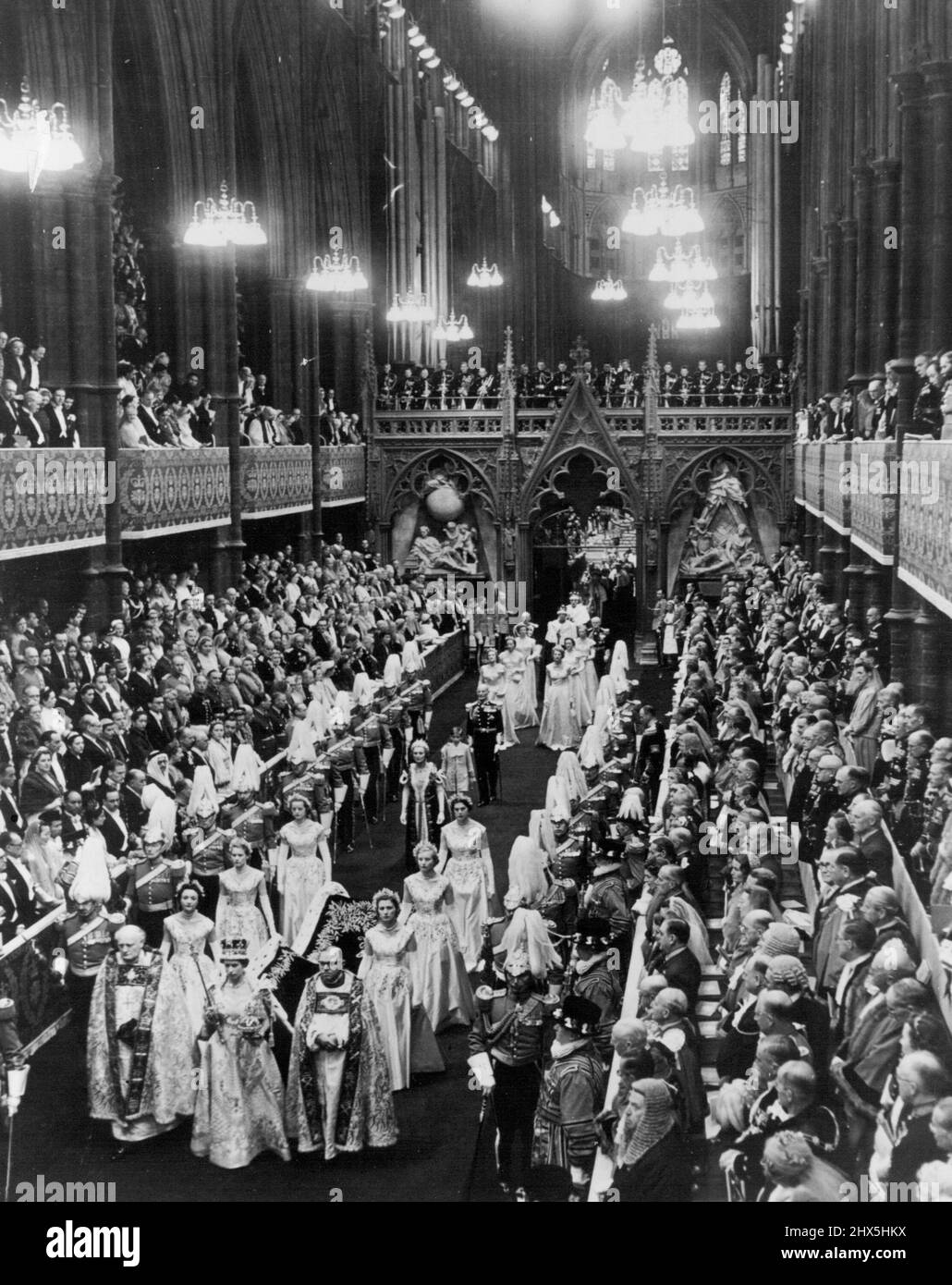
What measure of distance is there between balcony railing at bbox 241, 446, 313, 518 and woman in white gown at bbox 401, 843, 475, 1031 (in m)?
17.1

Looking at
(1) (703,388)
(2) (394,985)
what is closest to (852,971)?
(2) (394,985)

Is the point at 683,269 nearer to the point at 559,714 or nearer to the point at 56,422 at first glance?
the point at 559,714

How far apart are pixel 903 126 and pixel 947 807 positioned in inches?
384

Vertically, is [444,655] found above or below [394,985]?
above

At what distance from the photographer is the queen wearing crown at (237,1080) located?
416 inches

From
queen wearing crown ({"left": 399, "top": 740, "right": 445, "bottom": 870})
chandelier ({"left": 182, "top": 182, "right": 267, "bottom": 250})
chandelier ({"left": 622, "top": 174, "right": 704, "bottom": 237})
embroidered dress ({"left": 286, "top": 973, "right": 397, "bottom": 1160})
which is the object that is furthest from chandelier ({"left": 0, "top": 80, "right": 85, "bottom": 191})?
chandelier ({"left": 622, "top": 174, "right": 704, "bottom": 237})

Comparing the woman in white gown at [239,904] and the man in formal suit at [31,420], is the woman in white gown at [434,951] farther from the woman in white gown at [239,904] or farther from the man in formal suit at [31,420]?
the man in formal suit at [31,420]

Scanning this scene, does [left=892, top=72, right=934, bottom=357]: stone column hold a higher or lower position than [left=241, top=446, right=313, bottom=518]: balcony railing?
higher

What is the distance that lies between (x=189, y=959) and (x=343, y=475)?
26.0 metres

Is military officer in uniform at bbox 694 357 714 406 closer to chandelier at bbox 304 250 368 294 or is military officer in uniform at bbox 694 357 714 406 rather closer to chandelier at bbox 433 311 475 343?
chandelier at bbox 433 311 475 343

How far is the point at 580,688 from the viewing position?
26797mm

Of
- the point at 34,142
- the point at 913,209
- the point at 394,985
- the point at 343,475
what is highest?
the point at 34,142

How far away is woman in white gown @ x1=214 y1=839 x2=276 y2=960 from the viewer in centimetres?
1298

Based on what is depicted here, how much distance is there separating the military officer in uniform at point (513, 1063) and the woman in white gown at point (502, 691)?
49.3 ft
